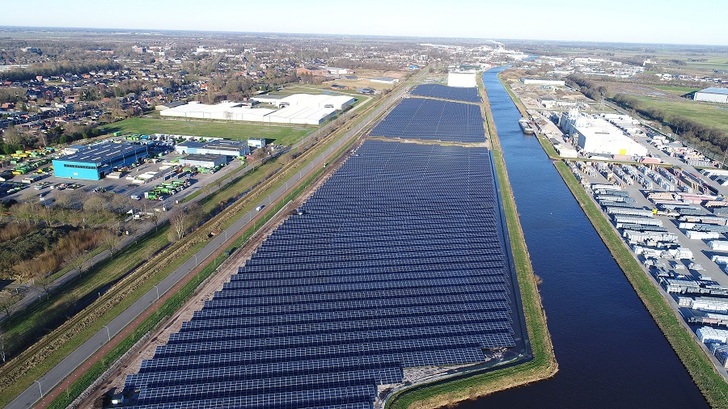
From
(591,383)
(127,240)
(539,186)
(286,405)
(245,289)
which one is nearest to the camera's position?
(286,405)

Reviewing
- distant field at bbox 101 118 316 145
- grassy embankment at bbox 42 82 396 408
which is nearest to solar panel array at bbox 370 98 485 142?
distant field at bbox 101 118 316 145

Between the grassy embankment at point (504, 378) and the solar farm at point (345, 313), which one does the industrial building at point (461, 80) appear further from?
the grassy embankment at point (504, 378)

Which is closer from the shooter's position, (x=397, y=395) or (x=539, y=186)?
(x=397, y=395)

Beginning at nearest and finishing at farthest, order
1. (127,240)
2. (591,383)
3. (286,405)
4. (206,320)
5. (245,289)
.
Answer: (286,405), (591,383), (206,320), (245,289), (127,240)

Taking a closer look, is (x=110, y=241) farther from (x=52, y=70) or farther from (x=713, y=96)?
(x=713, y=96)

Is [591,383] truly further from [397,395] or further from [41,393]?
[41,393]

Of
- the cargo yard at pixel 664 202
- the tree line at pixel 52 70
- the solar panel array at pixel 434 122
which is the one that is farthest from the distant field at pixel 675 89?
the tree line at pixel 52 70

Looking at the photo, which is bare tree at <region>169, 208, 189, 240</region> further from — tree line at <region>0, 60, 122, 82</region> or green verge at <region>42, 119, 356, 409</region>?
tree line at <region>0, 60, 122, 82</region>

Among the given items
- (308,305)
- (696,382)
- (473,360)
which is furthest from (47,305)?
(696,382)
